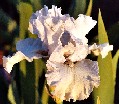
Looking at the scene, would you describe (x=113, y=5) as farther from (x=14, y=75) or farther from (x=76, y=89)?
(x=76, y=89)

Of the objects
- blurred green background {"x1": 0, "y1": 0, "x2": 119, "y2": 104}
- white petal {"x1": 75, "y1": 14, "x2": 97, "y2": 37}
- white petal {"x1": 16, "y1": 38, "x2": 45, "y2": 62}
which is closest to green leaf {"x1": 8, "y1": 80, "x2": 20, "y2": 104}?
blurred green background {"x1": 0, "y1": 0, "x2": 119, "y2": 104}

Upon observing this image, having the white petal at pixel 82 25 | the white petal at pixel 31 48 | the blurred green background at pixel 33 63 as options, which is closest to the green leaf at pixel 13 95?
the blurred green background at pixel 33 63

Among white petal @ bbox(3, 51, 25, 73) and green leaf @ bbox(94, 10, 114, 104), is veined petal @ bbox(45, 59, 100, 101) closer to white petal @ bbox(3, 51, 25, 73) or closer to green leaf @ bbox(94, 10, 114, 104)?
white petal @ bbox(3, 51, 25, 73)

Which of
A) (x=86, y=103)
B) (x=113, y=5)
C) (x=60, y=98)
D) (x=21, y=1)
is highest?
(x=113, y=5)

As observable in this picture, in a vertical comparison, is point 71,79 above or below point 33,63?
below

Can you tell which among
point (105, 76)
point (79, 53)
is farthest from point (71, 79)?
point (105, 76)

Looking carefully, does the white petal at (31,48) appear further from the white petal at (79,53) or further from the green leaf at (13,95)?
the green leaf at (13,95)

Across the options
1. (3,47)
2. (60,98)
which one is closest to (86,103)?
(60,98)

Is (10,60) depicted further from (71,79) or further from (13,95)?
(13,95)
